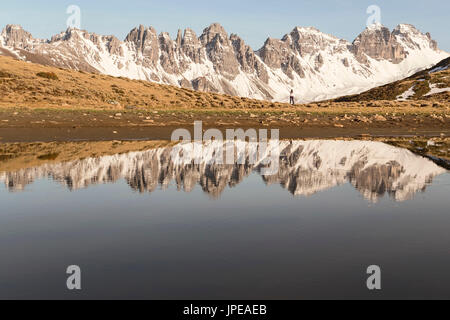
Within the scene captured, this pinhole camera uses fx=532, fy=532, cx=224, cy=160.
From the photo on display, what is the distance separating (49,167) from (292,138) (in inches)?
798

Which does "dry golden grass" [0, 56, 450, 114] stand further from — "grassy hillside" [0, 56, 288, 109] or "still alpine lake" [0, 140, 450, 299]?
"still alpine lake" [0, 140, 450, 299]

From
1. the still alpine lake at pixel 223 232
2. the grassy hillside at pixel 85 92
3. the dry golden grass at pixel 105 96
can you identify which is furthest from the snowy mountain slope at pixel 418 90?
the still alpine lake at pixel 223 232

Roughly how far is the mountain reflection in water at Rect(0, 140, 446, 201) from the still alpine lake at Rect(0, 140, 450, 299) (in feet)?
0.24

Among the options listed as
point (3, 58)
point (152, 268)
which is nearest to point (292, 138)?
point (152, 268)

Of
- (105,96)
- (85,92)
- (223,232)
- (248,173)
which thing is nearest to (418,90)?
(105,96)

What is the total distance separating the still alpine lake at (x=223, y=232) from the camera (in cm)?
772

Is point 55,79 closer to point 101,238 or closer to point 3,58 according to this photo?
point 3,58

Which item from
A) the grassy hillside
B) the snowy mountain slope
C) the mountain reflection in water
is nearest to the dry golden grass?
the grassy hillside

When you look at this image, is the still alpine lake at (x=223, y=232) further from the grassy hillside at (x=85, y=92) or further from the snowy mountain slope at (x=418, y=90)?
the snowy mountain slope at (x=418, y=90)

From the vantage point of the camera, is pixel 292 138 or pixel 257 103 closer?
pixel 292 138

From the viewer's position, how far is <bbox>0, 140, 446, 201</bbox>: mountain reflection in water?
52.3ft

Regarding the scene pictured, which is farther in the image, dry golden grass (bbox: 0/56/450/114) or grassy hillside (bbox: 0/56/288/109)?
grassy hillside (bbox: 0/56/288/109)

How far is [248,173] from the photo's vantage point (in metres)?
19.0

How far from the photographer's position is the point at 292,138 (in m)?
36.7
